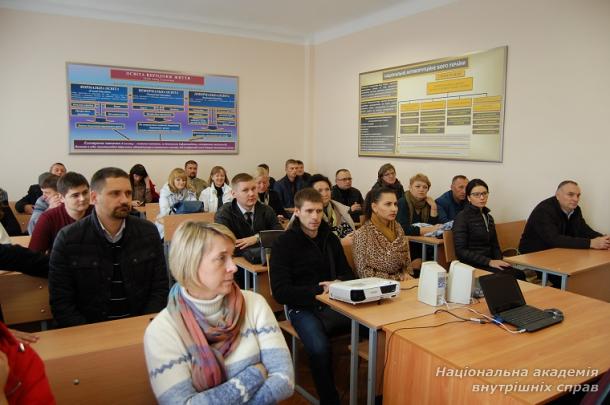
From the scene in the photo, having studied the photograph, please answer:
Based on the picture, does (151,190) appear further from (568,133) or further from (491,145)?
(568,133)

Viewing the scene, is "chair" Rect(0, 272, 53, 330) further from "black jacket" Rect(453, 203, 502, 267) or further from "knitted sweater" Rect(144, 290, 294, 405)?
"black jacket" Rect(453, 203, 502, 267)

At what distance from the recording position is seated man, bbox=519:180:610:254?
367cm

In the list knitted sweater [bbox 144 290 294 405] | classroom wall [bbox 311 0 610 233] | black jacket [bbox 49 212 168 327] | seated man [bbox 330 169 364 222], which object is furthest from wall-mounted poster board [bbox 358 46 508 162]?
knitted sweater [bbox 144 290 294 405]

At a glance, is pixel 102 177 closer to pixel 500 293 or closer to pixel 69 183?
pixel 69 183

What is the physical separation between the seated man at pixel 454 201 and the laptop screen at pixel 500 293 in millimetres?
2666

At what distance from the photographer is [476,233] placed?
3684 mm

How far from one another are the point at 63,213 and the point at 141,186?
3.46 meters

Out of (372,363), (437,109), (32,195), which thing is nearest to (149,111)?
(32,195)

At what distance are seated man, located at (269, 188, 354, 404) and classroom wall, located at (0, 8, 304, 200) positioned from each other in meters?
4.45

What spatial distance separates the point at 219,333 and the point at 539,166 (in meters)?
3.99

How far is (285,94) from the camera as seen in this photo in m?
7.36

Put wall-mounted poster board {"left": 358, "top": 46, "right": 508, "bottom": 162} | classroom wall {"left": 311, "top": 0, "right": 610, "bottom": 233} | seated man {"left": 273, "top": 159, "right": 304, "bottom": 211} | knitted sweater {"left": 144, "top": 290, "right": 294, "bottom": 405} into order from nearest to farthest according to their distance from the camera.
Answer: knitted sweater {"left": 144, "top": 290, "right": 294, "bottom": 405} → classroom wall {"left": 311, "top": 0, "right": 610, "bottom": 233} → wall-mounted poster board {"left": 358, "top": 46, "right": 508, "bottom": 162} → seated man {"left": 273, "top": 159, "right": 304, "bottom": 211}

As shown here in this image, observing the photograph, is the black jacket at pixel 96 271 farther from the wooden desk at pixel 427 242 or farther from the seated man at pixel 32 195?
the seated man at pixel 32 195

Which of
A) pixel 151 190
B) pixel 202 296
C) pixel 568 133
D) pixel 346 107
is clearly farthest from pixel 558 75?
pixel 151 190
